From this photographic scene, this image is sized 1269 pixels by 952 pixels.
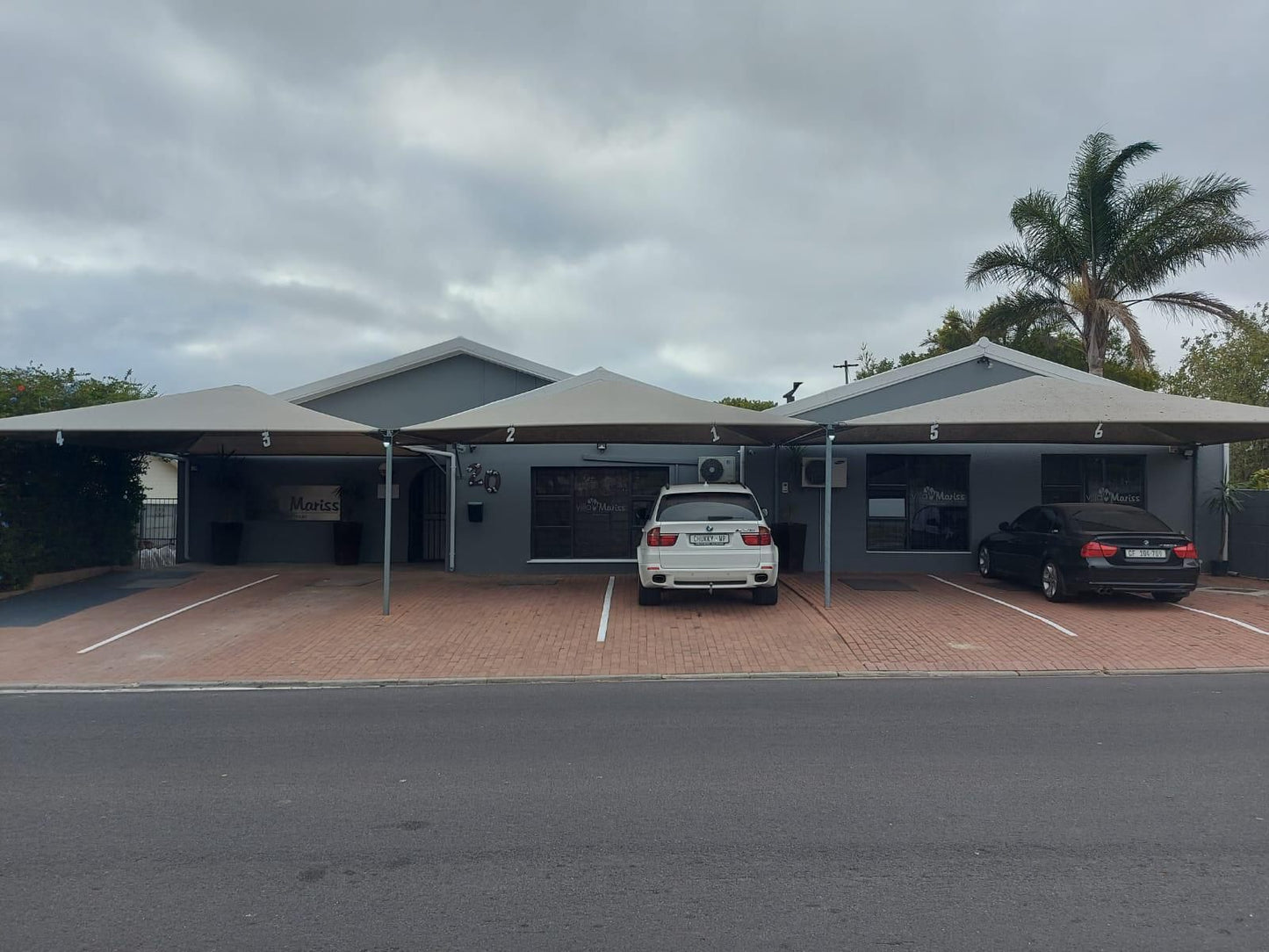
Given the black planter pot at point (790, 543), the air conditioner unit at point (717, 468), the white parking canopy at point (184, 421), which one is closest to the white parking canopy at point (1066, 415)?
the black planter pot at point (790, 543)

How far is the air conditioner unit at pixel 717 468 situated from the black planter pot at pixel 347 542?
7.06 metres

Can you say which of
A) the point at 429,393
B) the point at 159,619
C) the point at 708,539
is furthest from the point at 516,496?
the point at 159,619

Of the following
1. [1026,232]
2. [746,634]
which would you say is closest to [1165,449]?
[1026,232]

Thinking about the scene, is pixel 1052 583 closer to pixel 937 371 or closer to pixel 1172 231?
pixel 937 371

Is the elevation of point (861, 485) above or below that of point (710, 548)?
above

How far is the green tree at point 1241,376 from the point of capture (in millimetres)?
31172

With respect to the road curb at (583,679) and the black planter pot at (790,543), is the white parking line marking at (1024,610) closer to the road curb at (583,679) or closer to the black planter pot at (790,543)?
the road curb at (583,679)

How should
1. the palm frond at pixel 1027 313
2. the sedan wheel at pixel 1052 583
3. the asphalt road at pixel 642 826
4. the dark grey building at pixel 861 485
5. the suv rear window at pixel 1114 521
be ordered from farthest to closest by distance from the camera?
the palm frond at pixel 1027 313 → the dark grey building at pixel 861 485 → the sedan wheel at pixel 1052 583 → the suv rear window at pixel 1114 521 → the asphalt road at pixel 642 826

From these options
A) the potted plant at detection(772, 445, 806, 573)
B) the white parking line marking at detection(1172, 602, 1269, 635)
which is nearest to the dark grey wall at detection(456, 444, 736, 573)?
the potted plant at detection(772, 445, 806, 573)

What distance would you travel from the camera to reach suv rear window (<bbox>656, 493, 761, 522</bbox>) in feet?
40.1

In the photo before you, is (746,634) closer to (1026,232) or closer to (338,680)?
(338,680)

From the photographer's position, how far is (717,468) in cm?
1652

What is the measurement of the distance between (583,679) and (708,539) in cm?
338

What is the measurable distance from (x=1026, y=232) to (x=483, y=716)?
2019cm
